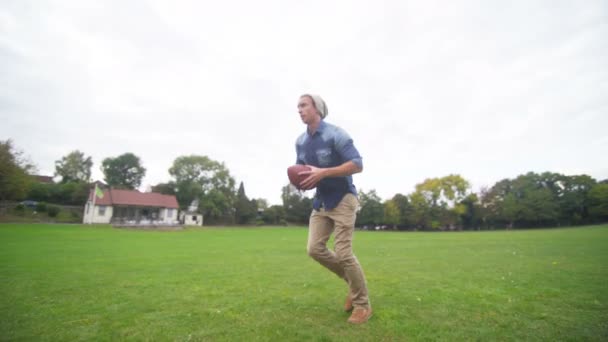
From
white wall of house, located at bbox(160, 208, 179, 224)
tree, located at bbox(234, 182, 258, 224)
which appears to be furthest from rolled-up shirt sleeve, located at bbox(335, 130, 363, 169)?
tree, located at bbox(234, 182, 258, 224)

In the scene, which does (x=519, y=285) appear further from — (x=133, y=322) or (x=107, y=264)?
(x=107, y=264)

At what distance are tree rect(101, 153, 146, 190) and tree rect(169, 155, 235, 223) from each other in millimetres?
26861

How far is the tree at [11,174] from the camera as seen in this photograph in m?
32.2

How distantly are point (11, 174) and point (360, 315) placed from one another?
44.8 meters

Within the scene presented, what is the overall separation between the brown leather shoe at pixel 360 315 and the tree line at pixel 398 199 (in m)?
61.3

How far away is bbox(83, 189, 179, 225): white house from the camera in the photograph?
45844 mm

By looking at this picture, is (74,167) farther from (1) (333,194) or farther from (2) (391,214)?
(1) (333,194)

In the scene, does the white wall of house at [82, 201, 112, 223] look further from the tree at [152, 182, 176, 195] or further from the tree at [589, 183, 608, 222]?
the tree at [589, 183, 608, 222]

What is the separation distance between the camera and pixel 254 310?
3.81 meters

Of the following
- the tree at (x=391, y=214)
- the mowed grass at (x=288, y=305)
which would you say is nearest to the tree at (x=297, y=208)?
the tree at (x=391, y=214)

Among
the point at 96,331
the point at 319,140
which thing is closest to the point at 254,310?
the point at 96,331

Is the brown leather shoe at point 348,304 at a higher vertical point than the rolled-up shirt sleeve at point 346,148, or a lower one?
lower

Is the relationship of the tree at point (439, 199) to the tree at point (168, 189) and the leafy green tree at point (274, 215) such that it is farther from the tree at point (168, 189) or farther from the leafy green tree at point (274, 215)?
the tree at point (168, 189)

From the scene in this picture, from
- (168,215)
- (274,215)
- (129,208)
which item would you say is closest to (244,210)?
(274,215)
